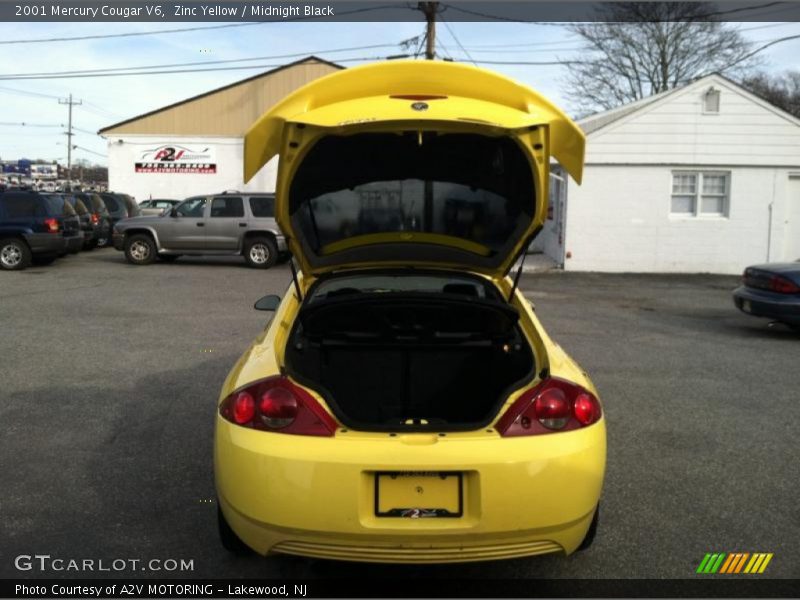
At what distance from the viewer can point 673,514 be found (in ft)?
13.6

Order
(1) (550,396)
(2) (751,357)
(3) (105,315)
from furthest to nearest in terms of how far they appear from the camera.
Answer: (3) (105,315) → (2) (751,357) → (1) (550,396)

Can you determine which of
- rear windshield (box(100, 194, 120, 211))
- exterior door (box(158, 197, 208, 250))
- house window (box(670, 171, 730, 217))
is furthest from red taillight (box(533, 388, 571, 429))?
rear windshield (box(100, 194, 120, 211))

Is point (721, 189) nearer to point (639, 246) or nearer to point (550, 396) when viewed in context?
point (639, 246)

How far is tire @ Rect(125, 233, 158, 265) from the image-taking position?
19.4 m

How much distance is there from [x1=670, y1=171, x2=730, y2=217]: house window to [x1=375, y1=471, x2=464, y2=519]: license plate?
58.8ft

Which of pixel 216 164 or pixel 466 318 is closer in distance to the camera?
pixel 466 318

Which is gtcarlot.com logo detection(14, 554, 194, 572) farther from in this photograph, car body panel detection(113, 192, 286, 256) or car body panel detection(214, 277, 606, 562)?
car body panel detection(113, 192, 286, 256)

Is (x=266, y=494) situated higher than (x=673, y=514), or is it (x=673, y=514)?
(x=266, y=494)

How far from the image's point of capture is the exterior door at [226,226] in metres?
19.2

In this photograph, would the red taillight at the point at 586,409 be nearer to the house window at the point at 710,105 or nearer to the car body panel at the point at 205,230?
the car body panel at the point at 205,230

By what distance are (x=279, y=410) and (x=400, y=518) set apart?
2.26ft

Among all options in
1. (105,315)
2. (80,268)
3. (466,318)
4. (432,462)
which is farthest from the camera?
(80,268)

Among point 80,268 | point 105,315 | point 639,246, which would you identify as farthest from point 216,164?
point 105,315

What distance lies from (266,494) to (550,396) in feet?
4.20
